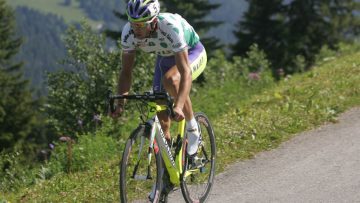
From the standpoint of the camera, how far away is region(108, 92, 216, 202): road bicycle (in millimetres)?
5656

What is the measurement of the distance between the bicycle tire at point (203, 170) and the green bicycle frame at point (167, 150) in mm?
539

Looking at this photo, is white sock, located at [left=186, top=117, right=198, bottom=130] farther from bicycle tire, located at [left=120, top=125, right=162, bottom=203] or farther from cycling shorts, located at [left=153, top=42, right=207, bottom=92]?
bicycle tire, located at [left=120, top=125, right=162, bottom=203]

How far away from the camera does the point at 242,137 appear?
9641 millimetres

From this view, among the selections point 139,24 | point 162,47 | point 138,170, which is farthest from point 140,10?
point 138,170

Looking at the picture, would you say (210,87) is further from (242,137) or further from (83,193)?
(83,193)

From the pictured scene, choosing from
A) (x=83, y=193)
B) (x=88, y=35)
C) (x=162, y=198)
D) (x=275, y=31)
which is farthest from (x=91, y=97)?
(x=275, y=31)

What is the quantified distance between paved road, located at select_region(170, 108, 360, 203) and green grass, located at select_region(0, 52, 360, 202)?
340mm

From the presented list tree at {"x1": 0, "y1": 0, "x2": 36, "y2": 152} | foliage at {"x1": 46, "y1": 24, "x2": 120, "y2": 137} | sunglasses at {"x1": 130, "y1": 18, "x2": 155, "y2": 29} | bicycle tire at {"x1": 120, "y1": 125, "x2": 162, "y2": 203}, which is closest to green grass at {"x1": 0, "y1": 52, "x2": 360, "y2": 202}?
bicycle tire at {"x1": 120, "y1": 125, "x2": 162, "y2": 203}

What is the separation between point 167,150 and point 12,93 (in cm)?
4595

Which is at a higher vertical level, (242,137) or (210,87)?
(242,137)

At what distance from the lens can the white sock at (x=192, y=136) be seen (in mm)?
6727

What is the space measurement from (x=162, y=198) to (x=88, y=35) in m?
14.1

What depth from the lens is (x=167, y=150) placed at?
6051 millimetres

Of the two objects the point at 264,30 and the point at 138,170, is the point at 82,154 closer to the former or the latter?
the point at 138,170
